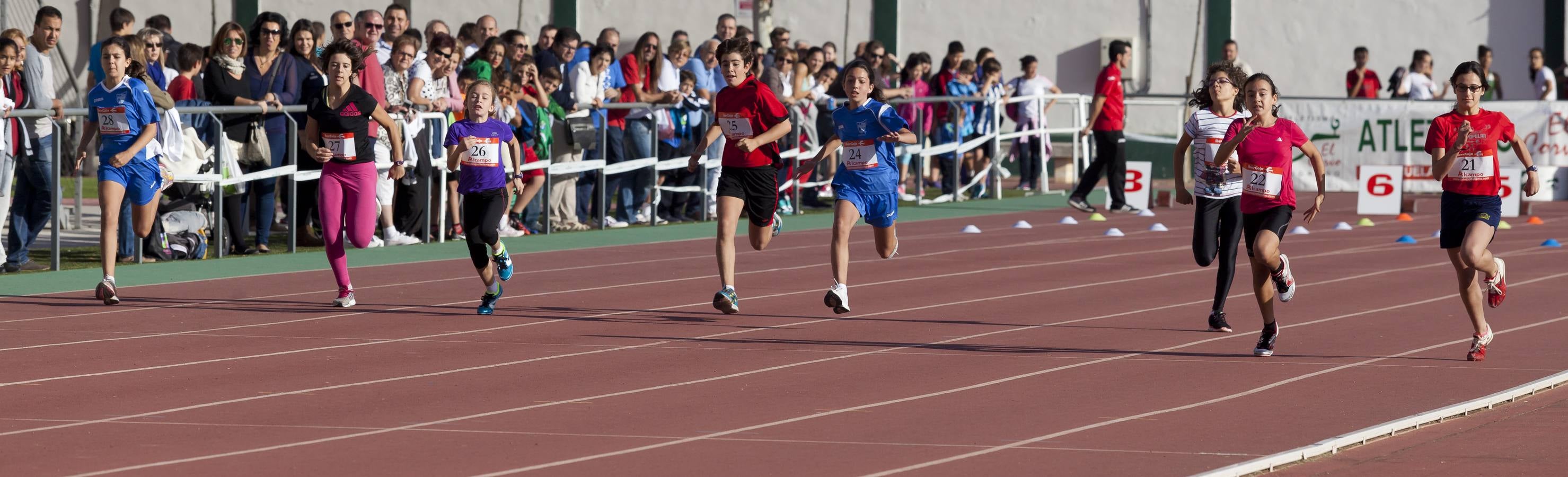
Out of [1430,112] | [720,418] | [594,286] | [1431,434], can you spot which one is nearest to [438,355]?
[720,418]

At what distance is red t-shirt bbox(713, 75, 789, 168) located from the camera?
1151cm

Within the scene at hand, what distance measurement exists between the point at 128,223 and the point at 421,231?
2733 mm

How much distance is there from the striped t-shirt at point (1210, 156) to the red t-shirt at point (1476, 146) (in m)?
1.13

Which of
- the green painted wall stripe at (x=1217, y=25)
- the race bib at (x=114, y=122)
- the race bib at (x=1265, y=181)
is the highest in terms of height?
the green painted wall stripe at (x=1217, y=25)

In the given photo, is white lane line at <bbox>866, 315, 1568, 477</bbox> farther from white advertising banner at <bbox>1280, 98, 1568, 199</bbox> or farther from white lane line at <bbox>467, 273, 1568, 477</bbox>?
white advertising banner at <bbox>1280, 98, 1568, 199</bbox>

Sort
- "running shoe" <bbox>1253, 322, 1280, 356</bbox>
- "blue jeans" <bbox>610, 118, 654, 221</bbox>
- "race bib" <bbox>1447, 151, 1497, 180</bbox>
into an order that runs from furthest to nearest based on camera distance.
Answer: "blue jeans" <bbox>610, 118, 654, 221</bbox> < "running shoe" <bbox>1253, 322, 1280, 356</bbox> < "race bib" <bbox>1447, 151, 1497, 180</bbox>

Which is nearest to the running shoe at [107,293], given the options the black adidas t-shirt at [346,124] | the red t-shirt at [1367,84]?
the black adidas t-shirt at [346,124]

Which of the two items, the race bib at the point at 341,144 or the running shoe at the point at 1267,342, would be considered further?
the race bib at the point at 341,144

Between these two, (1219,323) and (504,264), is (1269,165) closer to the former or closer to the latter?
(1219,323)

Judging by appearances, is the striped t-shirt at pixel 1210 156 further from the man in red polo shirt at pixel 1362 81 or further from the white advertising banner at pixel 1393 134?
the man in red polo shirt at pixel 1362 81

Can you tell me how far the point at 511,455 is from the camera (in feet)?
23.0

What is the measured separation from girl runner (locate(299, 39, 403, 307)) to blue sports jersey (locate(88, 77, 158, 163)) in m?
1.01

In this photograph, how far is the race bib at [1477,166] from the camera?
32.1 ft

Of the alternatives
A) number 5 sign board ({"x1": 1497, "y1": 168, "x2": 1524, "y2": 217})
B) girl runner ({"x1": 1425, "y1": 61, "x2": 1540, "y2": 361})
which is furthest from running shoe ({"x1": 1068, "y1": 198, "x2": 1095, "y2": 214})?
girl runner ({"x1": 1425, "y1": 61, "x2": 1540, "y2": 361})
